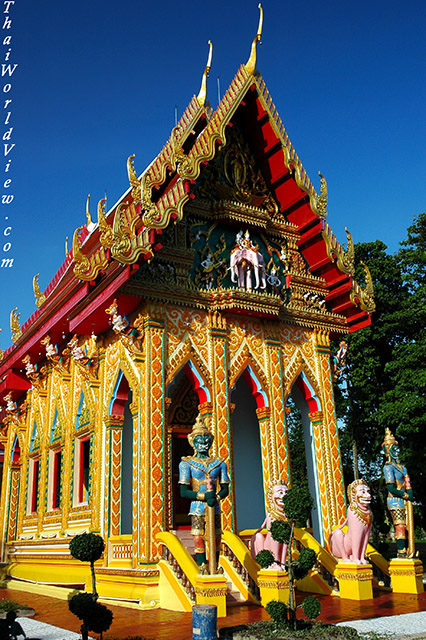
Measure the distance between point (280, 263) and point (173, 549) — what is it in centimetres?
655

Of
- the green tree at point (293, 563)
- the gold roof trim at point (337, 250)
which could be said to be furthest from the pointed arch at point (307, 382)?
the green tree at point (293, 563)

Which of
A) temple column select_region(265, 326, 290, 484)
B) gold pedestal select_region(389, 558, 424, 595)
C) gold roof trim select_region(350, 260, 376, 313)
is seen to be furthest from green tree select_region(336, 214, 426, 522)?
gold pedestal select_region(389, 558, 424, 595)

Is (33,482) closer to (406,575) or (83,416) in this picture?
(83,416)

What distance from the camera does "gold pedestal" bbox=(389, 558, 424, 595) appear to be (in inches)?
355

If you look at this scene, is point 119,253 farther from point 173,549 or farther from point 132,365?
point 173,549

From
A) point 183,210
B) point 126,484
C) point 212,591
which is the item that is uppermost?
point 183,210

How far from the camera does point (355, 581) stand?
28.3ft

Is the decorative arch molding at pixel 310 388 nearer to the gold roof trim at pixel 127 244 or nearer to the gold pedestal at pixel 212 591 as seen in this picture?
the gold roof trim at pixel 127 244

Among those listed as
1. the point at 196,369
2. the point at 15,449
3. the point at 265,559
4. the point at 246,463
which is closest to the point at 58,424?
the point at 15,449

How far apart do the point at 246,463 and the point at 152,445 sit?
3.75 metres

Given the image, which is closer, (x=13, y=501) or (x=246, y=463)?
(x=246, y=463)

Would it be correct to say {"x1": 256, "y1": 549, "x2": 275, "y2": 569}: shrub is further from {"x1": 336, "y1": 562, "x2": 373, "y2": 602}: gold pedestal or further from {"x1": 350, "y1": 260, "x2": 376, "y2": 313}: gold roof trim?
{"x1": 350, "y1": 260, "x2": 376, "y2": 313}: gold roof trim

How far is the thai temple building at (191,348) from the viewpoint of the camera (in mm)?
9562

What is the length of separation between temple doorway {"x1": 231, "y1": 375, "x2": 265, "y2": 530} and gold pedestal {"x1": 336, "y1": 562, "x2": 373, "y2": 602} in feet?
11.2
